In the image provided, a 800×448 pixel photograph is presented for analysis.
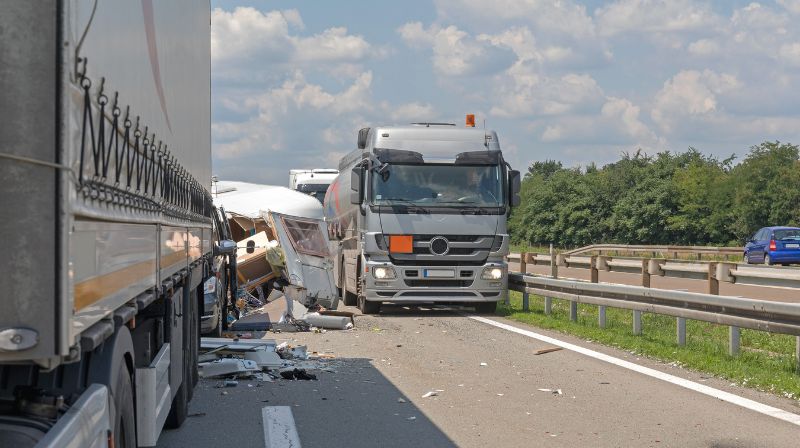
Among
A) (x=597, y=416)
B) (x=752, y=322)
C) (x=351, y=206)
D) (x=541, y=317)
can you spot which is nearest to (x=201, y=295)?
(x=597, y=416)

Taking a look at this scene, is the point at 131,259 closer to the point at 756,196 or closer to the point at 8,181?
the point at 8,181

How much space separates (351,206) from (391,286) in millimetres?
Result: 2771

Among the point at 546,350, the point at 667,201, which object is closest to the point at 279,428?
the point at 546,350

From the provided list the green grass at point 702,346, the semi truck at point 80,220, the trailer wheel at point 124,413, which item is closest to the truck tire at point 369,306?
the green grass at point 702,346

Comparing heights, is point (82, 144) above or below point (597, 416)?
above

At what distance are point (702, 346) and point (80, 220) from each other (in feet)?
35.1

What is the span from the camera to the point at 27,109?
8.68ft

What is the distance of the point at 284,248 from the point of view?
20.2 m

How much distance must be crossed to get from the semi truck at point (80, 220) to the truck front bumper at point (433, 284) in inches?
518

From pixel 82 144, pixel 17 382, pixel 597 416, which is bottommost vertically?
pixel 597 416

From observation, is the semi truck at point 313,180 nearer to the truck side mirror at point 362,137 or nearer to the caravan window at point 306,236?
the caravan window at point 306,236

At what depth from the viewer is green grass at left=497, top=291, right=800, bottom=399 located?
9.94m

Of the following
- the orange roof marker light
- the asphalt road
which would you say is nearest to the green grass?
the asphalt road

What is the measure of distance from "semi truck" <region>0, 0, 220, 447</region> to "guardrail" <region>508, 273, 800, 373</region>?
21.8 ft
